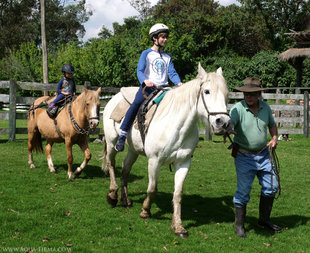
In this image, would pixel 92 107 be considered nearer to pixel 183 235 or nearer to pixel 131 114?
pixel 131 114

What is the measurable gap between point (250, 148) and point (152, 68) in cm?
204

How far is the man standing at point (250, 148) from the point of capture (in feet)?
15.4

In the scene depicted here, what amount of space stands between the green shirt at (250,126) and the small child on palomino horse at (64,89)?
5.29m

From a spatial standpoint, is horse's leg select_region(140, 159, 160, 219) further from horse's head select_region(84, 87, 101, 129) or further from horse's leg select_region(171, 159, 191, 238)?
horse's head select_region(84, 87, 101, 129)

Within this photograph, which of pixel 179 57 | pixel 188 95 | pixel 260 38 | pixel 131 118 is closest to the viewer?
pixel 188 95

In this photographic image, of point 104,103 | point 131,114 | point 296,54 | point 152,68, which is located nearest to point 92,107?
point 131,114

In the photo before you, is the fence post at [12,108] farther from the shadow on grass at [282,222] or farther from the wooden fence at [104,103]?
the shadow on grass at [282,222]

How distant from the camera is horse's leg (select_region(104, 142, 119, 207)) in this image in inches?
234

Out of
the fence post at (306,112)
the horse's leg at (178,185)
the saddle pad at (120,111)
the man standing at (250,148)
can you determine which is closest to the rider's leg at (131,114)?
the saddle pad at (120,111)

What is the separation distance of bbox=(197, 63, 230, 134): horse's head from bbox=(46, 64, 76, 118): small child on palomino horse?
518cm

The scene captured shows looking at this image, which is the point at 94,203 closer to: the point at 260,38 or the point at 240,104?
the point at 240,104

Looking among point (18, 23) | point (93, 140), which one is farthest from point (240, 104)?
point (18, 23)

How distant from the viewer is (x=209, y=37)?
38406 millimetres

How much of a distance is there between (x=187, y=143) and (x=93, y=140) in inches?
387
